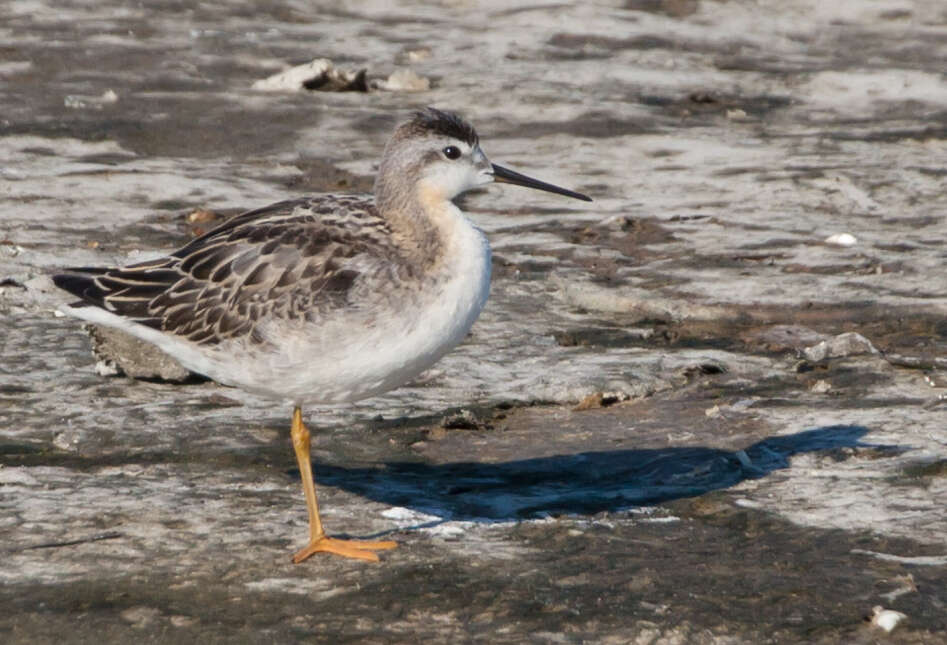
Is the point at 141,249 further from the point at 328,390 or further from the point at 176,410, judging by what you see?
A: the point at 328,390

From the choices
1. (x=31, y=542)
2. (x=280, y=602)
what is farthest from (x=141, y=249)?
(x=280, y=602)

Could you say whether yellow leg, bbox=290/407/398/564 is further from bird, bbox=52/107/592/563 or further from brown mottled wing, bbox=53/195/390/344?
brown mottled wing, bbox=53/195/390/344

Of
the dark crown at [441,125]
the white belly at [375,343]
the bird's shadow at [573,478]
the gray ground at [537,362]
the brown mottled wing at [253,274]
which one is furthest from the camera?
the dark crown at [441,125]

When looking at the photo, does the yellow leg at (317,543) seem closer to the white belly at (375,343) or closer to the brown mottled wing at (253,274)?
the white belly at (375,343)

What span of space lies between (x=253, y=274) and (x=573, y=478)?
5.85 feet

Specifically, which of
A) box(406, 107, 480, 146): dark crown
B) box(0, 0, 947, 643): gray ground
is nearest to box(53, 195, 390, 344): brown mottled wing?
box(406, 107, 480, 146): dark crown

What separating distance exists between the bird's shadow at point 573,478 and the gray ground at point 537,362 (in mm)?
21

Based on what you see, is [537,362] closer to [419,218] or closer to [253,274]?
[419,218]

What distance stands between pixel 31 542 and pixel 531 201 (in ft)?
20.1

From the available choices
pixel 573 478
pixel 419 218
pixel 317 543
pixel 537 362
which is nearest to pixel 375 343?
pixel 419 218

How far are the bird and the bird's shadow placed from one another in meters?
0.56

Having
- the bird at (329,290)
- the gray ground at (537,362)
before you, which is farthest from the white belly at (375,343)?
the gray ground at (537,362)

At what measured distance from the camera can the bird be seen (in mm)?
6328

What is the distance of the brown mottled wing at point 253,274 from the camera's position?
21.2 ft
